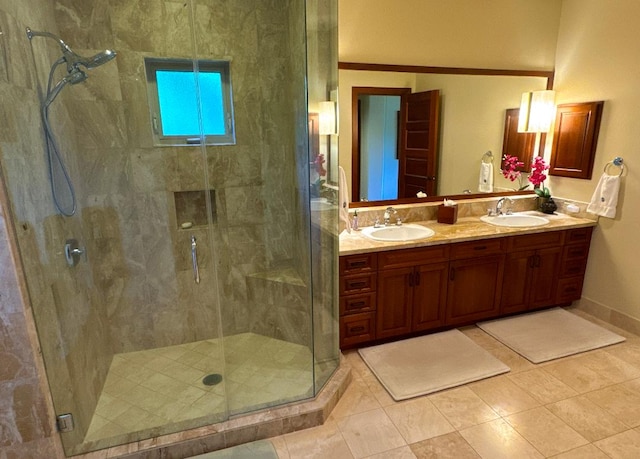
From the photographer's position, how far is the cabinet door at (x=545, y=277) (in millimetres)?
3037

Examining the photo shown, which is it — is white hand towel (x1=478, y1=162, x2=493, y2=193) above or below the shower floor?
above

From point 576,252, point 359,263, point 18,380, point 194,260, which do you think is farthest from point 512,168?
point 18,380

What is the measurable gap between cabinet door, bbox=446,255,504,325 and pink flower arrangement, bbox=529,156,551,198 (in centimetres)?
100

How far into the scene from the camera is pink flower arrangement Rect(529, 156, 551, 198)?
336 cm

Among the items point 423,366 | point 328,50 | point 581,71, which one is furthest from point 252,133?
point 581,71

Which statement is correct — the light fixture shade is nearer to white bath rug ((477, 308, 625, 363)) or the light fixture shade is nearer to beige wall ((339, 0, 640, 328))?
beige wall ((339, 0, 640, 328))

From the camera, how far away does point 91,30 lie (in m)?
2.21

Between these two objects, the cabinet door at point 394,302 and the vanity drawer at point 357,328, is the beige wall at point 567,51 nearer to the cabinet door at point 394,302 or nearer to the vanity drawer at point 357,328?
the cabinet door at point 394,302

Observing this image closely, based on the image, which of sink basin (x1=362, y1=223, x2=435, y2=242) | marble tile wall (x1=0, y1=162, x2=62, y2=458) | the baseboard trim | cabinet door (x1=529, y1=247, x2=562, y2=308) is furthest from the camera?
cabinet door (x1=529, y1=247, x2=562, y2=308)

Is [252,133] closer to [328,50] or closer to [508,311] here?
[328,50]

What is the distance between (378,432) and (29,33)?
8.92 ft

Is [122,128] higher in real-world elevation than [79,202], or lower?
higher

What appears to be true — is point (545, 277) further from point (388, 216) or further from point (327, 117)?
point (327, 117)

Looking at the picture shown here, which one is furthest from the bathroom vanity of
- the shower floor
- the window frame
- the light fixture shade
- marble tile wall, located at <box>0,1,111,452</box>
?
marble tile wall, located at <box>0,1,111,452</box>
